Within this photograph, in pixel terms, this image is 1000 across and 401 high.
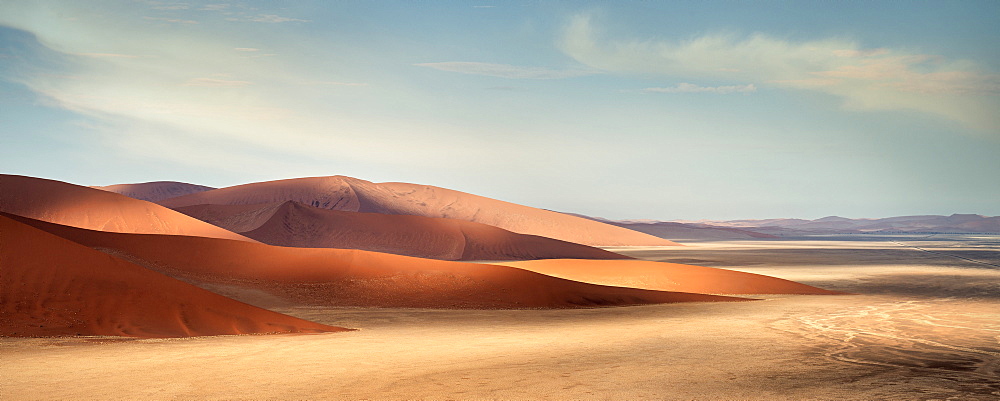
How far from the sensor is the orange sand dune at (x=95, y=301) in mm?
13477

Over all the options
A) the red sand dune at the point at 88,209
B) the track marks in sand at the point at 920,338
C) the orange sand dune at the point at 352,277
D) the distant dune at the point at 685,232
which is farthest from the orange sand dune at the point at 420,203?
the track marks in sand at the point at 920,338

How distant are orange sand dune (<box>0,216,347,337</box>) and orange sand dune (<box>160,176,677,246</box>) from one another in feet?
298

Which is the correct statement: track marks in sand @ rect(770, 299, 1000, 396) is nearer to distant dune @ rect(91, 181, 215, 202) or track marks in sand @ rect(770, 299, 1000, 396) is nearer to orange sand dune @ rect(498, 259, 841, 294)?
orange sand dune @ rect(498, 259, 841, 294)

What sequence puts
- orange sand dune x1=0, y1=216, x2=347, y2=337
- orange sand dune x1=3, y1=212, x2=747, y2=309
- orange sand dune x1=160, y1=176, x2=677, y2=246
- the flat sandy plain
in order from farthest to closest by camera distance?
1. orange sand dune x1=160, y1=176, x2=677, y2=246
2. orange sand dune x1=3, y1=212, x2=747, y2=309
3. orange sand dune x1=0, y1=216, x2=347, y2=337
4. the flat sandy plain

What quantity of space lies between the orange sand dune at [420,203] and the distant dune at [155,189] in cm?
3782

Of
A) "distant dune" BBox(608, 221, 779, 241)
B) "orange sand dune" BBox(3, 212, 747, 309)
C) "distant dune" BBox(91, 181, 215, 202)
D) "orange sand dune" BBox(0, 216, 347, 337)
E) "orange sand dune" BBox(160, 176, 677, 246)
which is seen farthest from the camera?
"distant dune" BBox(608, 221, 779, 241)

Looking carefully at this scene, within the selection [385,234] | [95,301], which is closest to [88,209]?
[385,234]

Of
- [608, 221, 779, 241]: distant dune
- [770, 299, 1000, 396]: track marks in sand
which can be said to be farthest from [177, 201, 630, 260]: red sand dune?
[608, 221, 779, 241]: distant dune

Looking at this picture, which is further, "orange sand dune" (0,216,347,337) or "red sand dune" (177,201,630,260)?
"red sand dune" (177,201,630,260)

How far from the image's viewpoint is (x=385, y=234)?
65000 mm

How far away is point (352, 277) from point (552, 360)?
555 inches

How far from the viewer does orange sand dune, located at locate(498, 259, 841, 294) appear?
28.0 metres

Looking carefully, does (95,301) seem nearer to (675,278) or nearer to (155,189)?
(675,278)

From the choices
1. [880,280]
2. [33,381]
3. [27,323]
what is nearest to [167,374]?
[33,381]
